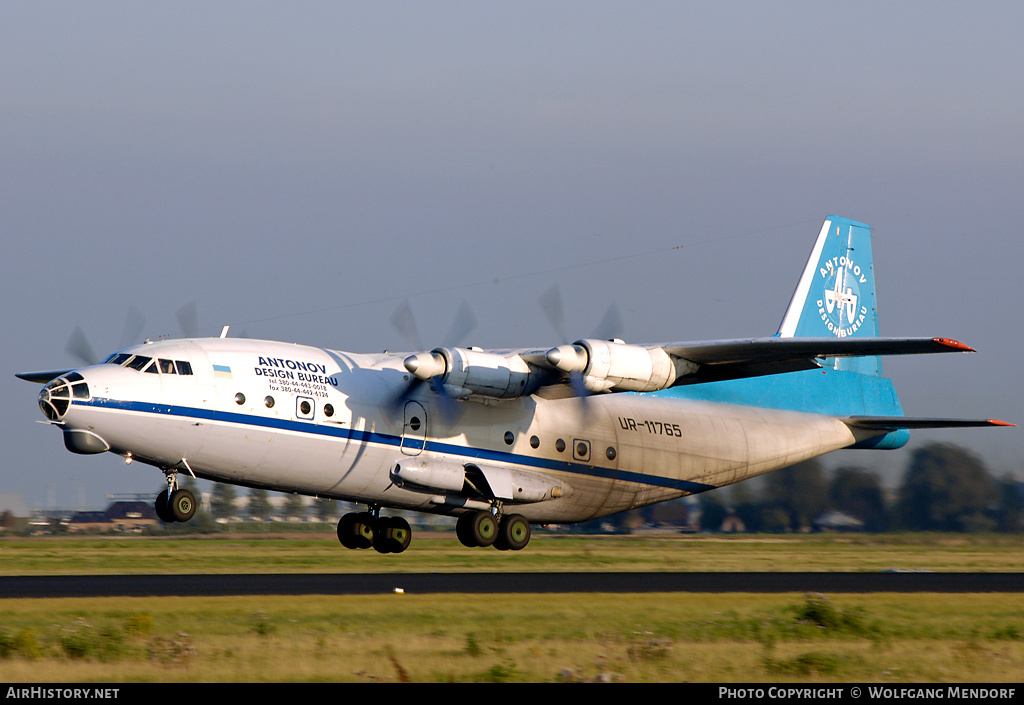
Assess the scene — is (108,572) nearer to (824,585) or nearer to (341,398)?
(341,398)

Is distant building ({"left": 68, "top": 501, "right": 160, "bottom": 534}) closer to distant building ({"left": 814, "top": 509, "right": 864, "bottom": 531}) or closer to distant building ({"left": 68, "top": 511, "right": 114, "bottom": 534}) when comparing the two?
distant building ({"left": 68, "top": 511, "right": 114, "bottom": 534})

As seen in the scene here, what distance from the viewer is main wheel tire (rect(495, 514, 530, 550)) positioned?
24078 mm

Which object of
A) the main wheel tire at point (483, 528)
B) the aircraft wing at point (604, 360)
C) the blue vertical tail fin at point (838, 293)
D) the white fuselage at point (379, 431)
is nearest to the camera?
the white fuselage at point (379, 431)

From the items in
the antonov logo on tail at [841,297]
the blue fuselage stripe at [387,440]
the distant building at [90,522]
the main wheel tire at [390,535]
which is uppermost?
the antonov logo on tail at [841,297]

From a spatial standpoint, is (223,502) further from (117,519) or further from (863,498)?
(863,498)

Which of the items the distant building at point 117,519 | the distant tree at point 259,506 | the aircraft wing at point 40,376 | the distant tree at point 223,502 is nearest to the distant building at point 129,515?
the distant building at point 117,519

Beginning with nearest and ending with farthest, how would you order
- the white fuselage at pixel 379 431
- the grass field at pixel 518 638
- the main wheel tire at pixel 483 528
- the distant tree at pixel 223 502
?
the grass field at pixel 518 638, the white fuselage at pixel 379 431, the main wheel tire at pixel 483 528, the distant tree at pixel 223 502

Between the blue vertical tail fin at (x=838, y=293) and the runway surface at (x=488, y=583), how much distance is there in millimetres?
6235

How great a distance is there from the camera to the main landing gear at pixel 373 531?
2514 cm

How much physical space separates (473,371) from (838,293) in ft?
41.3

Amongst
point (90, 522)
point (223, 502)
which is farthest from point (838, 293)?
point (90, 522)

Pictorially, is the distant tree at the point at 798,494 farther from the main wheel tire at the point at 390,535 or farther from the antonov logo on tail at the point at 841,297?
the main wheel tire at the point at 390,535

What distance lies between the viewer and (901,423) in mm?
28031

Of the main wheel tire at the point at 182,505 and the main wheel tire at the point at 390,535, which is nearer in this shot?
the main wheel tire at the point at 182,505
